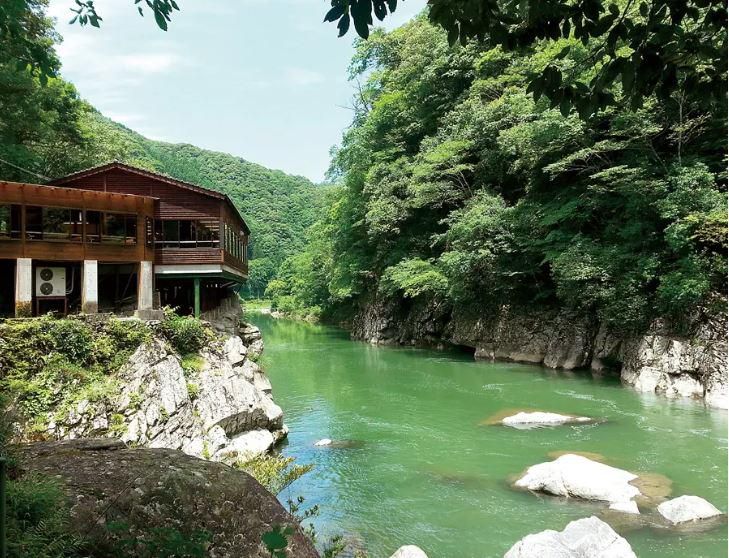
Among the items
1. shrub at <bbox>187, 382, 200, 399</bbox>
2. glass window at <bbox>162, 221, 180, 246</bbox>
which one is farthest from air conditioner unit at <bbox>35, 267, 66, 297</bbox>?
shrub at <bbox>187, 382, 200, 399</bbox>

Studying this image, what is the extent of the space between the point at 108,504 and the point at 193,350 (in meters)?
10.2

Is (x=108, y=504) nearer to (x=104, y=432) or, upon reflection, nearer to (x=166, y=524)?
(x=166, y=524)

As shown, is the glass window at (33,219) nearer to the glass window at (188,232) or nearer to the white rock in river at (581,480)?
the glass window at (188,232)

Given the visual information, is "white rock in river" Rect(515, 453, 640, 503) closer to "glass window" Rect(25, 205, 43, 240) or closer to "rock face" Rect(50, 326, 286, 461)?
"rock face" Rect(50, 326, 286, 461)

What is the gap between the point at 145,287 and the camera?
19.5 meters

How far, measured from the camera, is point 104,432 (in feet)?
33.9

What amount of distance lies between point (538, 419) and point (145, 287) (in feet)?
46.8

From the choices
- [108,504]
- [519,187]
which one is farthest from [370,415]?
[519,187]

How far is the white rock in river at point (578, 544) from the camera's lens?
7.22 meters

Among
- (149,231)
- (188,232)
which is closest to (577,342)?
(188,232)

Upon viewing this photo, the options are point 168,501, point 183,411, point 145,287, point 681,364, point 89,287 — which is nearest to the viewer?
point 168,501

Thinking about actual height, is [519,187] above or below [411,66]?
below

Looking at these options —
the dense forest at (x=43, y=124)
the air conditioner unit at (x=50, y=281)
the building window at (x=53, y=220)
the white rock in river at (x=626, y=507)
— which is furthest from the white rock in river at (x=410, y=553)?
the building window at (x=53, y=220)

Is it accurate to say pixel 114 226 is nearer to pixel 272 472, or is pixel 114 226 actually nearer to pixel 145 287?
pixel 145 287
